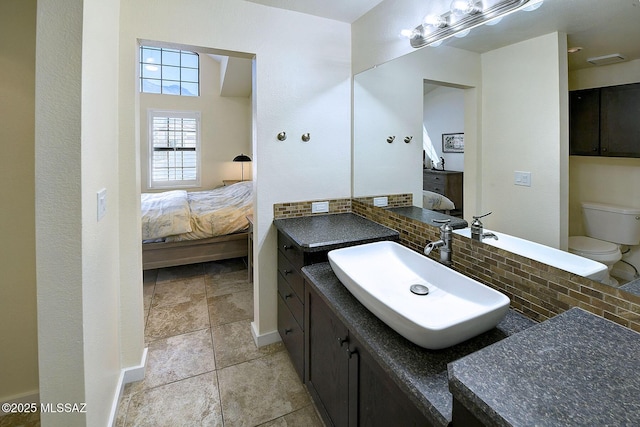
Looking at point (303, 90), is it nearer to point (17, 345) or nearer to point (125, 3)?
point (125, 3)

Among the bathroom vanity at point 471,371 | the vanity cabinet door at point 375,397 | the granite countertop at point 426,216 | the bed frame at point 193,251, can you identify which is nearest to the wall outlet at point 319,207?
the granite countertop at point 426,216

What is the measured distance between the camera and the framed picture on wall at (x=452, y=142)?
5.43 ft

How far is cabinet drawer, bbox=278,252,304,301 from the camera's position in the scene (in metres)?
1.82

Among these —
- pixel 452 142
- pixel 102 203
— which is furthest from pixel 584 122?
A: pixel 102 203

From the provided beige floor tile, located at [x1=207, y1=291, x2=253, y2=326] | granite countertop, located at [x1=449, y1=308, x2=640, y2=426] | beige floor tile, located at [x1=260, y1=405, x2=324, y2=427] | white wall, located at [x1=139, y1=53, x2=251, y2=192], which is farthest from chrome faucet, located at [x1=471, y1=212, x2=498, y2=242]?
white wall, located at [x1=139, y1=53, x2=251, y2=192]

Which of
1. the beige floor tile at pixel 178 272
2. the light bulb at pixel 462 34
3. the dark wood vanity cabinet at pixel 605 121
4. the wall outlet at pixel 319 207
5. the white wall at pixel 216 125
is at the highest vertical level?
the white wall at pixel 216 125

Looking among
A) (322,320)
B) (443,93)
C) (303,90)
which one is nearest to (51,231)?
(322,320)

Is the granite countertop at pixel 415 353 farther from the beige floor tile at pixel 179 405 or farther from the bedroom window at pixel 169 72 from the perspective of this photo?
the bedroom window at pixel 169 72

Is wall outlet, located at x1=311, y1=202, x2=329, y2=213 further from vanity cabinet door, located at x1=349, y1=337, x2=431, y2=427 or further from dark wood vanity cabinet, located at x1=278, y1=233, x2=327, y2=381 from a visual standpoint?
vanity cabinet door, located at x1=349, y1=337, x2=431, y2=427

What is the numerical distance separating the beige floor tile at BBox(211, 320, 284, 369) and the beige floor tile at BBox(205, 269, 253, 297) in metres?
0.71

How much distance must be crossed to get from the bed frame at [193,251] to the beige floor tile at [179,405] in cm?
189

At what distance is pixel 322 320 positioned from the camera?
4.99 ft

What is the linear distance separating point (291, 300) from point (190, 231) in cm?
206

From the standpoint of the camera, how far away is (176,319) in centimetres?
274
